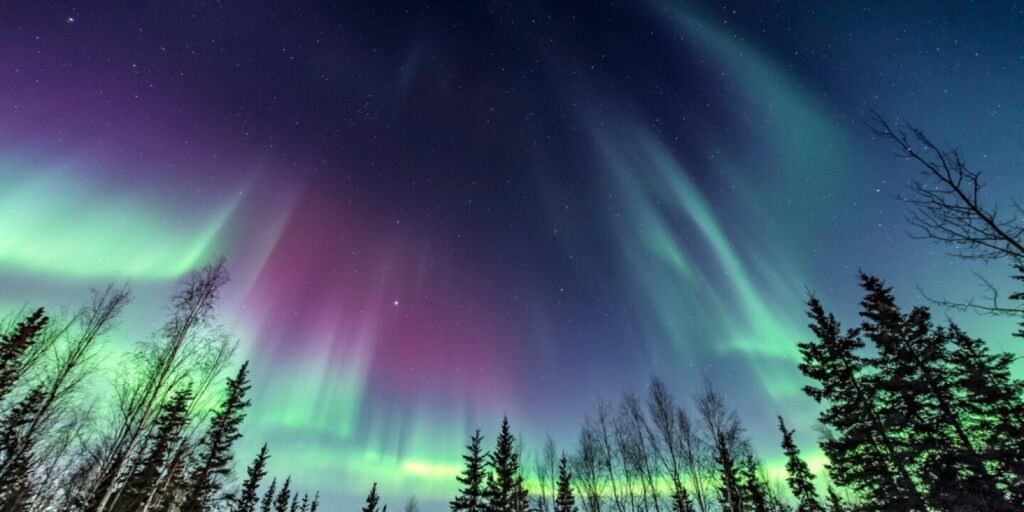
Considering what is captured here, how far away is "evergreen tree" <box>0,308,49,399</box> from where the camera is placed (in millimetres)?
18828

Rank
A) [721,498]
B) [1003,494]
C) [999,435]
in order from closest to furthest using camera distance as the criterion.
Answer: [1003,494], [999,435], [721,498]

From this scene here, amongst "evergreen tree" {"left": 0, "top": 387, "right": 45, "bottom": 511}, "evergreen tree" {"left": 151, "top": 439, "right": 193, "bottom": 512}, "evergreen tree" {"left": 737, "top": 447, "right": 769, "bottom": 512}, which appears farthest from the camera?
"evergreen tree" {"left": 737, "top": 447, "right": 769, "bottom": 512}

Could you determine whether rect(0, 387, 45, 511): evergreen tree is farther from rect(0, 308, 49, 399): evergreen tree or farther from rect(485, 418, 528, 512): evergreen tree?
rect(485, 418, 528, 512): evergreen tree

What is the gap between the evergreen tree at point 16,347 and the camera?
1883 centimetres

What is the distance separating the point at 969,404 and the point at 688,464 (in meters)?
13.6

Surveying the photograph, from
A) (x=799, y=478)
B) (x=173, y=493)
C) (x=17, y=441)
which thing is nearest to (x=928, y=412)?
(x=799, y=478)

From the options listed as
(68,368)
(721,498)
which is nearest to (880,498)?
(721,498)

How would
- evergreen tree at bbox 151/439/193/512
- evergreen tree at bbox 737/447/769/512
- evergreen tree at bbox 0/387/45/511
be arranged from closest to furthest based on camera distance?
evergreen tree at bbox 0/387/45/511 → evergreen tree at bbox 151/439/193/512 → evergreen tree at bbox 737/447/769/512

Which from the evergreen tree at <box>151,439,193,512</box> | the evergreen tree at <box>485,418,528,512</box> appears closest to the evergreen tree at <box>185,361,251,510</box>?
the evergreen tree at <box>151,439,193,512</box>

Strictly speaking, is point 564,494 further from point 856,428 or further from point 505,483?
point 856,428

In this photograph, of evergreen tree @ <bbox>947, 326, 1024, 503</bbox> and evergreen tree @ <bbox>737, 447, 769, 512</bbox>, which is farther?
evergreen tree @ <bbox>737, 447, 769, 512</bbox>

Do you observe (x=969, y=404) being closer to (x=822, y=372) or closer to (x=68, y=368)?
(x=822, y=372)

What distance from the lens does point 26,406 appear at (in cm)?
2345

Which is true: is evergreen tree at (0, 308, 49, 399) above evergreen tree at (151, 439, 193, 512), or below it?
above
